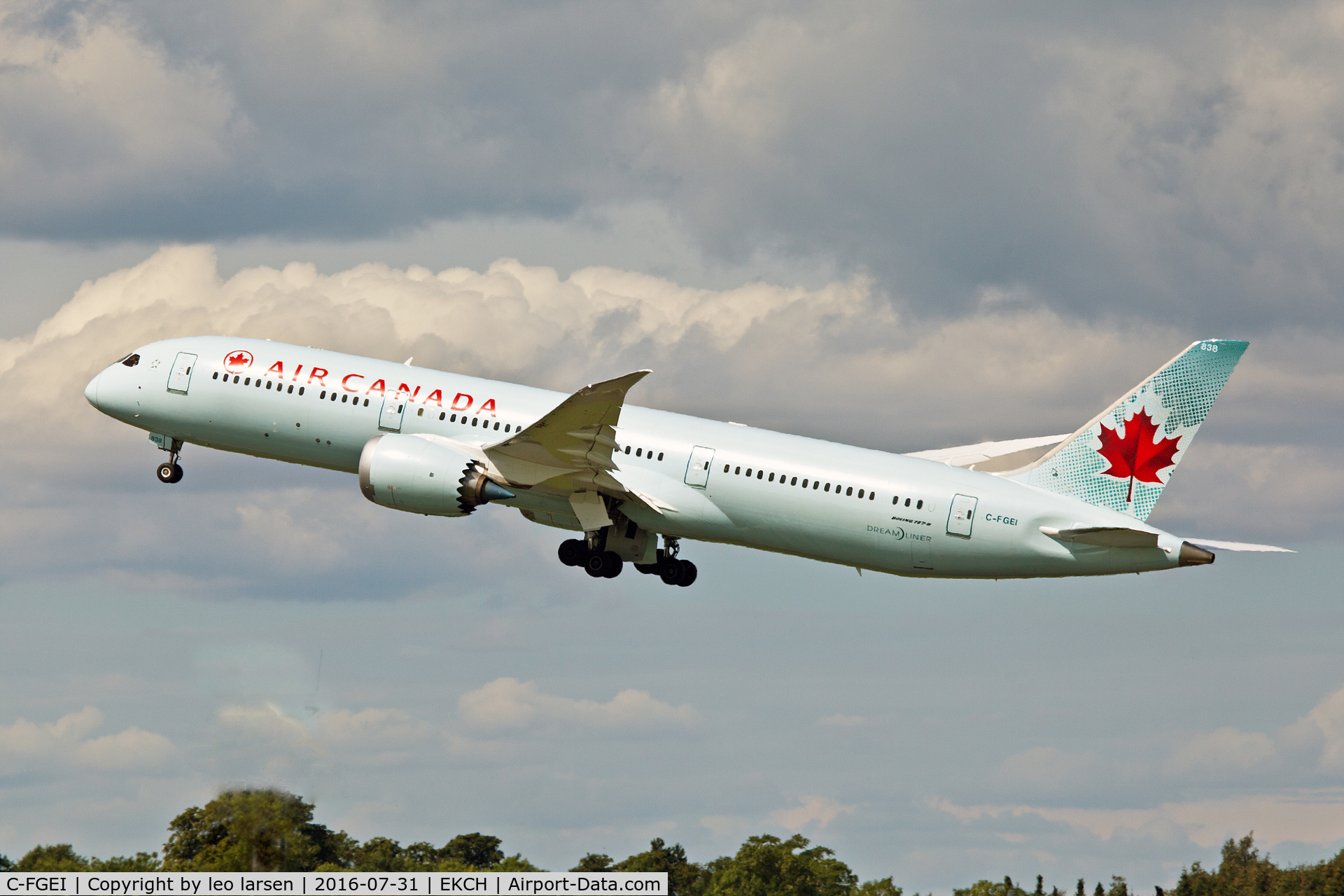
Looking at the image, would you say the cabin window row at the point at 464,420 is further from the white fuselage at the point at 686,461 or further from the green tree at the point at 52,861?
the green tree at the point at 52,861

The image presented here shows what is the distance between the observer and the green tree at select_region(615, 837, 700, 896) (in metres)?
129

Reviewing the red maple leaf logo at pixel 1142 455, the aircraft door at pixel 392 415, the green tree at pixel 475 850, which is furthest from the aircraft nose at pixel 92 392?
the green tree at pixel 475 850

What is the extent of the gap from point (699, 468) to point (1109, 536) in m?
14.8

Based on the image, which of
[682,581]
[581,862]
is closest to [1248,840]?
[581,862]

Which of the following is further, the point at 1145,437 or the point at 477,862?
the point at 477,862

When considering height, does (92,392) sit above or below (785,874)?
above

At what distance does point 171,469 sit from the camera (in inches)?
2598

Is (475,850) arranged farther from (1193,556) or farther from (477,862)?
(1193,556)

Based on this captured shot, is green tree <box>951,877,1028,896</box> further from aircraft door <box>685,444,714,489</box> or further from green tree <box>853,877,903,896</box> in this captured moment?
aircraft door <box>685,444,714,489</box>

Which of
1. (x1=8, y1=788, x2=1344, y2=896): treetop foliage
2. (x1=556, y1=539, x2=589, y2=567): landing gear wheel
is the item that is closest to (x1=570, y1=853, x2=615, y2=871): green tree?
(x1=8, y1=788, x2=1344, y2=896): treetop foliage

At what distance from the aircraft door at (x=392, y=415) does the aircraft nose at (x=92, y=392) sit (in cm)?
1365

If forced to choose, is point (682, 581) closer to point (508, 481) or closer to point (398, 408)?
point (508, 481)

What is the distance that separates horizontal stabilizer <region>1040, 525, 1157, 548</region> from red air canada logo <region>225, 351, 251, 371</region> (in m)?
31.6

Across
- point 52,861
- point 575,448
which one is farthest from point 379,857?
point 575,448
